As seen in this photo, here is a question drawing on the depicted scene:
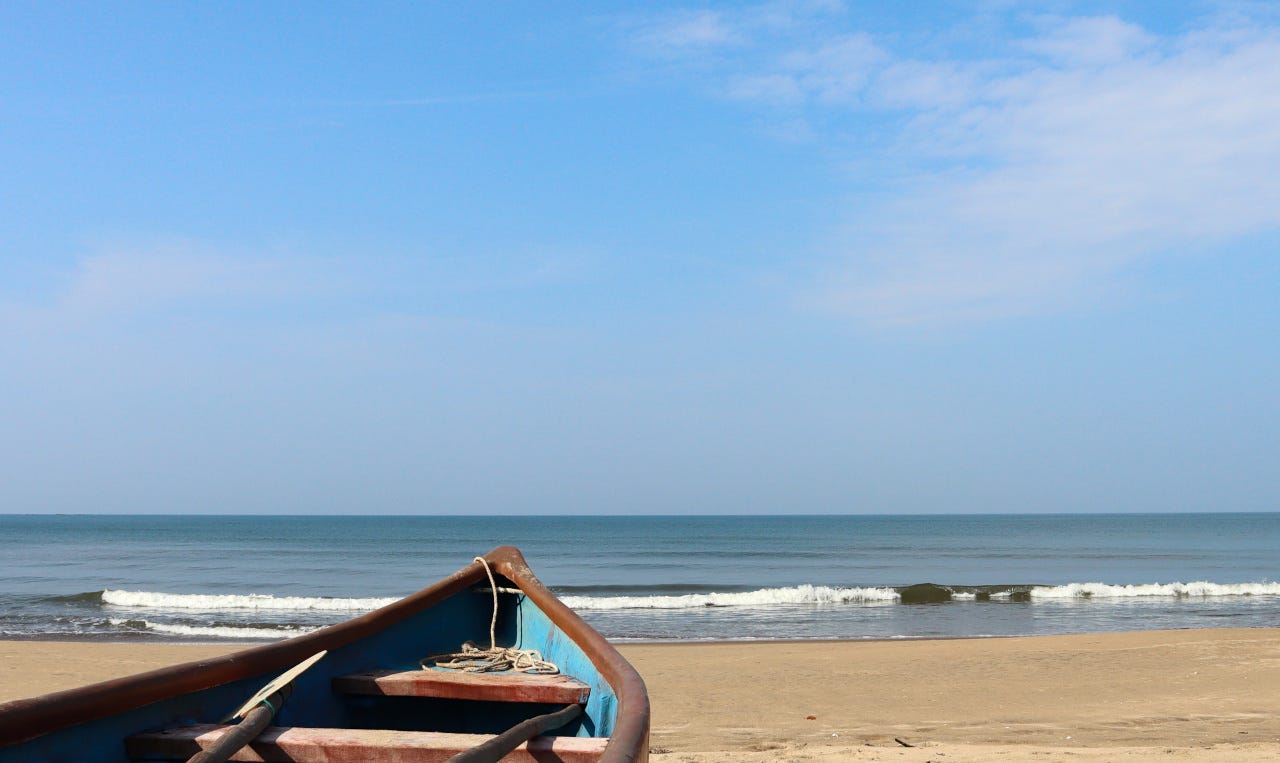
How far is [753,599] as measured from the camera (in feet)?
74.1

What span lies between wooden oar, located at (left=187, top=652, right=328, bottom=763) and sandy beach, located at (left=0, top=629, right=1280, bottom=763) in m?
4.12

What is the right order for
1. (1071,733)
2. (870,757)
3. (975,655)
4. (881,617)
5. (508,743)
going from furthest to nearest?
(881,617), (975,655), (1071,733), (870,757), (508,743)

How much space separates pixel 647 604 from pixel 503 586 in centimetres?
1604

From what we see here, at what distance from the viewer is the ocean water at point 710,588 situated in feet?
57.8

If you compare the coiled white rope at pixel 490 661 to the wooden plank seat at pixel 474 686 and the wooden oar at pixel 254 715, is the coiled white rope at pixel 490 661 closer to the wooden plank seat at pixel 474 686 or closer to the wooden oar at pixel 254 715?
the wooden plank seat at pixel 474 686

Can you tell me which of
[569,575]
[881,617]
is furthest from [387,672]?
[569,575]

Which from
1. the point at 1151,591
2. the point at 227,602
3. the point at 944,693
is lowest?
the point at 227,602

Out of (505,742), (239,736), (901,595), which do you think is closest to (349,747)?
(239,736)

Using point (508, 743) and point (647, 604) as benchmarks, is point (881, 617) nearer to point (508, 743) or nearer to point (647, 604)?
point (647, 604)

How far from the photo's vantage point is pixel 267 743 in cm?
303

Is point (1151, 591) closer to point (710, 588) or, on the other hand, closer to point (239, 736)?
point (710, 588)

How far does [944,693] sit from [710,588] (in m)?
16.3

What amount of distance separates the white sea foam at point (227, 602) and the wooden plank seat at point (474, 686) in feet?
56.5

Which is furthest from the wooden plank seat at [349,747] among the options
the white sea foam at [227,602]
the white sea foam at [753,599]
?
the white sea foam at [227,602]
